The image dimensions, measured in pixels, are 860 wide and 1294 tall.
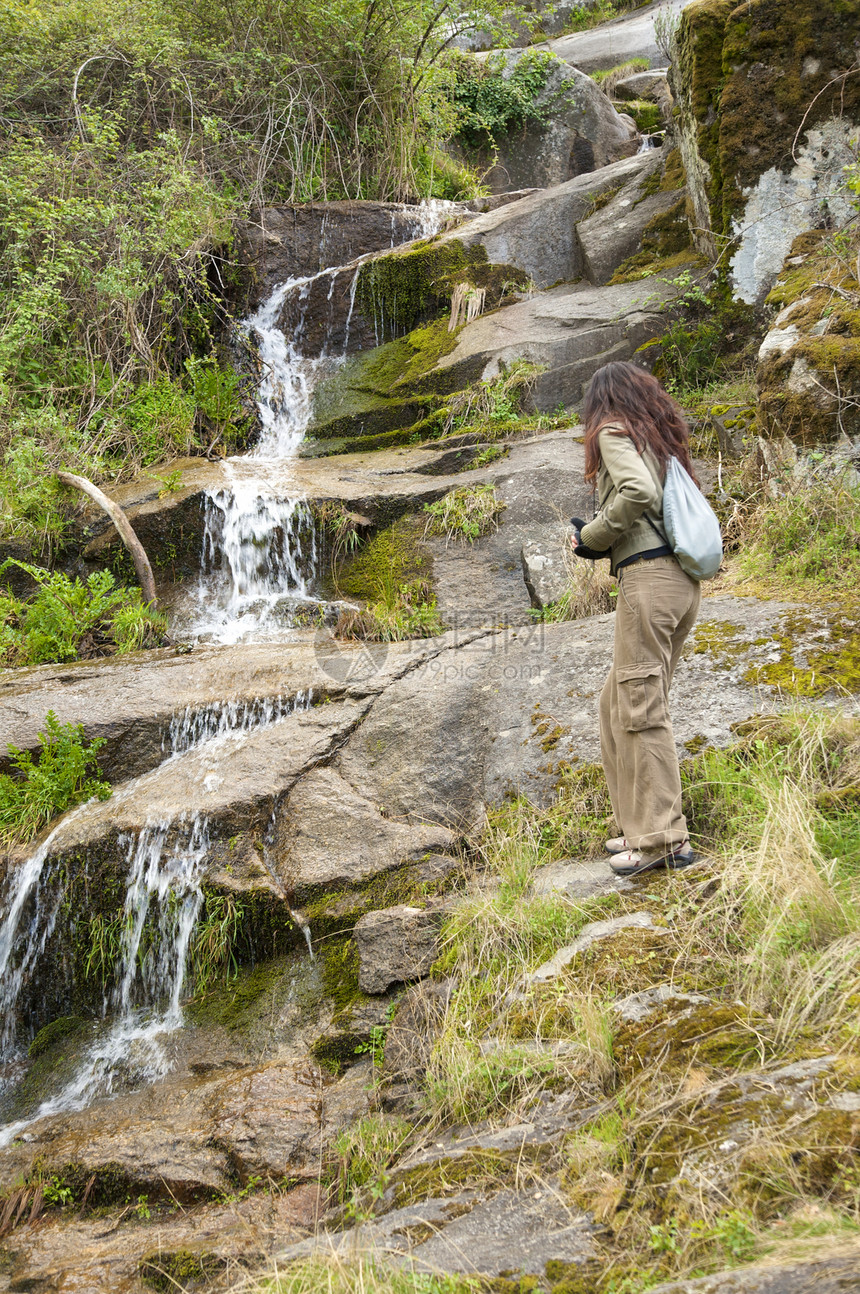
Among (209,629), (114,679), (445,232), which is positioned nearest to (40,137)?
(445,232)

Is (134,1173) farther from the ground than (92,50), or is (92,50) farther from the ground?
(92,50)

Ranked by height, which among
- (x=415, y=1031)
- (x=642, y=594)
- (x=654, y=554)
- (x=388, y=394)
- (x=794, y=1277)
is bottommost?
(x=415, y=1031)

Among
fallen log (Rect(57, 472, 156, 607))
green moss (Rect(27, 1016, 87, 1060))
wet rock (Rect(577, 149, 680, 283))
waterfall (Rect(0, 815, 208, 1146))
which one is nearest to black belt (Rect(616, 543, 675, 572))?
waterfall (Rect(0, 815, 208, 1146))

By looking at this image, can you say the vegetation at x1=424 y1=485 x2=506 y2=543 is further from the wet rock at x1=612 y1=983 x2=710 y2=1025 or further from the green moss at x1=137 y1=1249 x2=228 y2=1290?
the green moss at x1=137 y1=1249 x2=228 y2=1290

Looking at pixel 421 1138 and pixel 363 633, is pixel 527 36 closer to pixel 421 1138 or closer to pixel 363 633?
pixel 363 633

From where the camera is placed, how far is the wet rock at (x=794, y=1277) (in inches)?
58.6

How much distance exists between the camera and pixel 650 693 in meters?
3.50

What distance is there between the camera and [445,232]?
38.5 feet

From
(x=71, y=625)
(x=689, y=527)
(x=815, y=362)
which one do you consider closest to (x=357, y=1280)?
(x=689, y=527)

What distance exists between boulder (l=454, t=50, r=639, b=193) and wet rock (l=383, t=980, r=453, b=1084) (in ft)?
→ 50.9

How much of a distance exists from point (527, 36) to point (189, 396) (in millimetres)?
18132

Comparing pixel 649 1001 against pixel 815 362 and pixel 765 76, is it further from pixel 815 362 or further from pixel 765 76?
pixel 765 76

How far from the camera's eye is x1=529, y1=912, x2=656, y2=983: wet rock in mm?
3240

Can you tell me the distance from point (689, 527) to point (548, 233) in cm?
921
